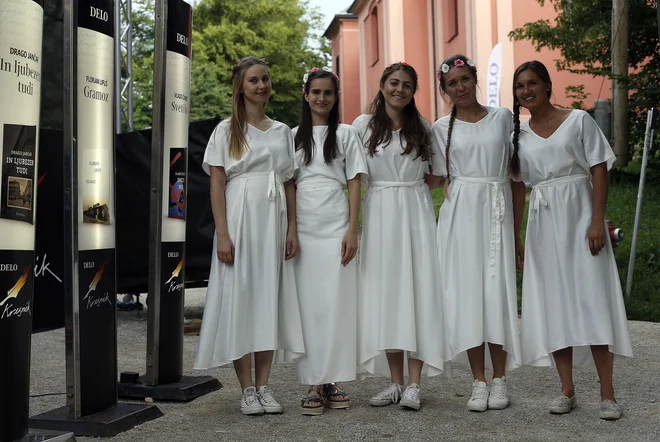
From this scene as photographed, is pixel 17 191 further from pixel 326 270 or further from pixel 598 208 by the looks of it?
pixel 598 208

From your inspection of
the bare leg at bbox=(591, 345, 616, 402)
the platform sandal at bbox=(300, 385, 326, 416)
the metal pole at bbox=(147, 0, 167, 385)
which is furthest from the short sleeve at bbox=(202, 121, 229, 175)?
the bare leg at bbox=(591, 345, 616, 402)

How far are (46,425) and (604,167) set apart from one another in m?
3.54

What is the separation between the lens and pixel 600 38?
15578 mm

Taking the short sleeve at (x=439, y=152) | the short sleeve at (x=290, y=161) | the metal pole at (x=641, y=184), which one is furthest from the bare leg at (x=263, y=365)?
the metal pole at (x=641, y=184)

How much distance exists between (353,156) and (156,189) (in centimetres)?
144

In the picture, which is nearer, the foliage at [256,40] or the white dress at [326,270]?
the white dress at [326,270]

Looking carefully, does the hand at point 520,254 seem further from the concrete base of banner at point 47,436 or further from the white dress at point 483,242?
the concrete base of banner at point 47,436

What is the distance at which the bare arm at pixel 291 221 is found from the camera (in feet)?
19.7

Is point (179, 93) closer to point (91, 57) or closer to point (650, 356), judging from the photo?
point (91, 57)

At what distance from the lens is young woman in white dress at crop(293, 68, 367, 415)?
598 cm

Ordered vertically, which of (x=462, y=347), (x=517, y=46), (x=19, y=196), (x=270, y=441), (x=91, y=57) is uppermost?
(x=517, y=46)

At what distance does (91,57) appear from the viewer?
5367mm

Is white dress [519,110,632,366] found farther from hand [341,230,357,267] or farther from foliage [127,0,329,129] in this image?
foliage [127,0,329,129]

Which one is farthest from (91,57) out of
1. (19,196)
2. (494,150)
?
(494,150)
